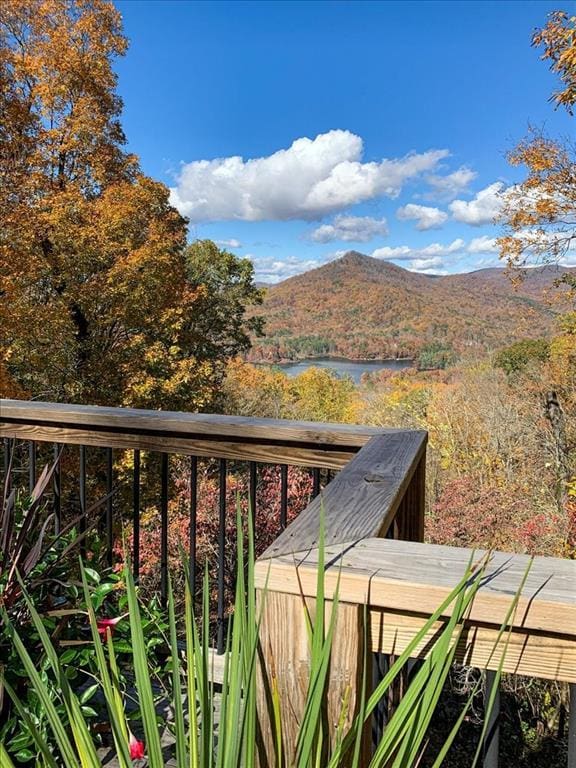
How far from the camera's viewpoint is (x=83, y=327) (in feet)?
37.6

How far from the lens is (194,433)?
5.97ft

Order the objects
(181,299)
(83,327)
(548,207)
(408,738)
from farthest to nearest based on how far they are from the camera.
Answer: (181,299) < (83,327) < (548,207) < (408,738)

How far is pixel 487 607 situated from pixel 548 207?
8.71 meters

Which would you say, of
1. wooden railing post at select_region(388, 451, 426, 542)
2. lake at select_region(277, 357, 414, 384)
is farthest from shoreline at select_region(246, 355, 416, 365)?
wooden railing post at select_region(388, 451, 426, 542)

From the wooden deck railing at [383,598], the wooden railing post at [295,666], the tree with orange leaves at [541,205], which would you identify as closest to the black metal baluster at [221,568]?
the wooden deck railing at [383,598]

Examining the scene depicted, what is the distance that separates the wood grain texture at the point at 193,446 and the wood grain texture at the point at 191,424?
24 millimetres

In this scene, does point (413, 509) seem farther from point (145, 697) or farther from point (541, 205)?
point (541, 205)

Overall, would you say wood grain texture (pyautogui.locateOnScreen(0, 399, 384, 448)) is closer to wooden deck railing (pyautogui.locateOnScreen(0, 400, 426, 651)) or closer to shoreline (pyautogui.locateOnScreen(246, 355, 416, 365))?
wooden deck railing (pyautogui.locateOnScreen(0, 400, 426, 651))

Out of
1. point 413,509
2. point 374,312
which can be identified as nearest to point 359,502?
point 413,509

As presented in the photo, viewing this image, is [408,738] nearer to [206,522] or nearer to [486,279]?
[206,522]

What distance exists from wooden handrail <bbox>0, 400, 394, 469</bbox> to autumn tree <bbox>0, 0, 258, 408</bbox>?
28.3ft

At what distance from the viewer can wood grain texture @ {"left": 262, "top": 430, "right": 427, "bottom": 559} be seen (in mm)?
865

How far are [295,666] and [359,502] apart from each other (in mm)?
339

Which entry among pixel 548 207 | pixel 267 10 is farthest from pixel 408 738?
pixel 267 10
